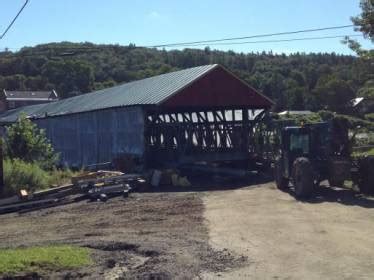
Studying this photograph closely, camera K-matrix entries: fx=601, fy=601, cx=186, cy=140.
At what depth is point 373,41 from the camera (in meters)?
24.9

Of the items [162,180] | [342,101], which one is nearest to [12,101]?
[342,101]

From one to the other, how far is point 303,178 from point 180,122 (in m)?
13.8

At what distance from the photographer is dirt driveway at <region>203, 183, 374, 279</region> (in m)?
8.90

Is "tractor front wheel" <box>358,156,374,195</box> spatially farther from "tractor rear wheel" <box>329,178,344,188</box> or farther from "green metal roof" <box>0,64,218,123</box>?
"green metal roof" <box>0,64,218,123</box>

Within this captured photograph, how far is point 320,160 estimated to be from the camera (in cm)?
1797

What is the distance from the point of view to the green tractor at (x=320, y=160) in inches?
674

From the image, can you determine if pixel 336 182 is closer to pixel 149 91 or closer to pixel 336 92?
pixel 149 91

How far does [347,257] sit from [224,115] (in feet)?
75.1

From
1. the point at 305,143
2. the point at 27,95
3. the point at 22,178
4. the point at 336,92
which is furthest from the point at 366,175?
the point at 27,95

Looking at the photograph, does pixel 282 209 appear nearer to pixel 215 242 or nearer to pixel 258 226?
pixel 258 226

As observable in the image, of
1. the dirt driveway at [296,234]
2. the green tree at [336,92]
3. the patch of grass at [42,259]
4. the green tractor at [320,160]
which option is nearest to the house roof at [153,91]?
the green tractor at [320,160]

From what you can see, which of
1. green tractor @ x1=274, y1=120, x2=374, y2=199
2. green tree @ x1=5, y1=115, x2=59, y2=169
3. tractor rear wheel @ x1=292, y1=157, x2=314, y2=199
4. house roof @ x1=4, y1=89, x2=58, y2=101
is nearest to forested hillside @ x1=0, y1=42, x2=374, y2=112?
house roof @ x1=4, y1=89, x2=58, y2=101

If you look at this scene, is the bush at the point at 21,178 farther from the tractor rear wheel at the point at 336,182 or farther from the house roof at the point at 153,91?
the tractor rear wheel at the point at 336,182

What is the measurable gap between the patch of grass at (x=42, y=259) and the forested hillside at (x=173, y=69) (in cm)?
6651
